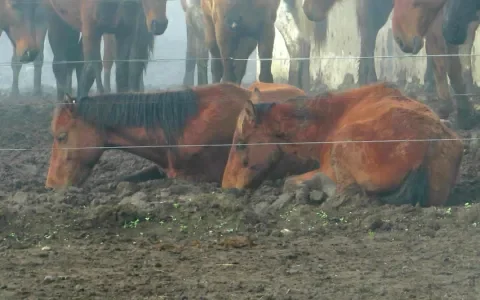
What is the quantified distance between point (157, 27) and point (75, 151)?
2978 millimetres

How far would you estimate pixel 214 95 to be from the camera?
793 centimetres

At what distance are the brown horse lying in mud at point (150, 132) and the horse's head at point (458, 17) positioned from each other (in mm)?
2343

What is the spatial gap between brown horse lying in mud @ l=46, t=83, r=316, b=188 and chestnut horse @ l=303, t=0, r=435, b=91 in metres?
1.32

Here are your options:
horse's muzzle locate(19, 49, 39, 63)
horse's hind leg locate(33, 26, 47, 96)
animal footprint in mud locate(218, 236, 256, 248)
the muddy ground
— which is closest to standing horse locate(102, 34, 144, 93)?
horse's hind leg locate(33, 26, 47, 96)

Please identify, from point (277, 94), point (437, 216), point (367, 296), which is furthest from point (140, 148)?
point (367, 296)

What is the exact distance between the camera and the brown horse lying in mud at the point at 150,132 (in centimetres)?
765

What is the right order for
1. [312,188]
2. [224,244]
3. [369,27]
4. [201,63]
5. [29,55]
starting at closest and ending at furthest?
1. [224,244]
2. [312,188]
3. [369,27]
4. [201,63]
5. [29,55]

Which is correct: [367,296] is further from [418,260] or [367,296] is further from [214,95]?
[214,95]

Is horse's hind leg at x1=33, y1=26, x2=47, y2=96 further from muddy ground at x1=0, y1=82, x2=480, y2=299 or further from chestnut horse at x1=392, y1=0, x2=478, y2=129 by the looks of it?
chestnut horse at x1=392, y1=0, x2=478, y2=129

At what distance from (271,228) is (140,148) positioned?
2.10 m

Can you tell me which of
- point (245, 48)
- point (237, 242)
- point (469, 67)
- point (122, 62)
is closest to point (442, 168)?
point (237, 242)

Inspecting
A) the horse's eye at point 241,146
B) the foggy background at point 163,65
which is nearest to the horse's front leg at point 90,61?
the foggy background at point 163,65

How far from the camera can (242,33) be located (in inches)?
410

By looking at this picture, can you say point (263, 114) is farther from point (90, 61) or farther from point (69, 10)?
point (69, 10)
